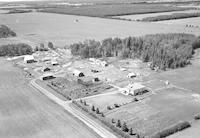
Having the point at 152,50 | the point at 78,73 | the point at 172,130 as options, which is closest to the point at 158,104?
the point at 172,130

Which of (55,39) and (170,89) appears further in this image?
(55,39)

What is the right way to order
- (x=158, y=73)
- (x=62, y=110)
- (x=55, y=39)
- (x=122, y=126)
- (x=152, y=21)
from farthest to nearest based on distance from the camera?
(x=152, y=21) → (x=55, y=39) → (x=158, y=73) → (x=62, y=110) → (x=122, y=126)

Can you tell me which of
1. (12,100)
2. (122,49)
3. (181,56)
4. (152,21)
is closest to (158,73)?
(181,56)

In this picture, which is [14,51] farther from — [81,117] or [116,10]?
[116,10]

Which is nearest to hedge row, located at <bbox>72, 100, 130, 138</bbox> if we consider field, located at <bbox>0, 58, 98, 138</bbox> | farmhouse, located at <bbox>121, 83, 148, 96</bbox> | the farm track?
the farm track

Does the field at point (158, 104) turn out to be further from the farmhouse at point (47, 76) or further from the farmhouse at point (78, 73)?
the farmhouse at point (47, 76)

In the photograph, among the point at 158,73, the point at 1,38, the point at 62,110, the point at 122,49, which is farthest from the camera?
the point at 1,38

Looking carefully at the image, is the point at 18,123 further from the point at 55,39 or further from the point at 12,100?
the point at 55,39
